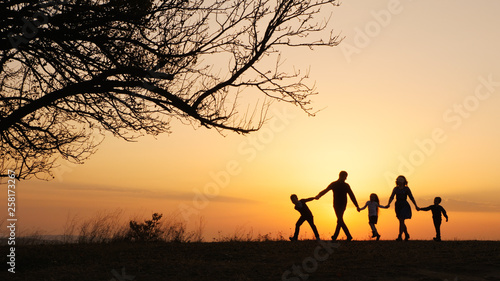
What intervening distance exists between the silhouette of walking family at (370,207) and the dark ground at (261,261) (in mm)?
1059

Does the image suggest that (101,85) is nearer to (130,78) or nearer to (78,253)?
(130,78)

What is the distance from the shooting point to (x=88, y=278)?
1155cm

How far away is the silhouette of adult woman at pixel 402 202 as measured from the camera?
683 inches

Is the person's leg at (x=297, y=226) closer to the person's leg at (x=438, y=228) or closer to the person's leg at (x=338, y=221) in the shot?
the person's leg at (x=338, y=221)

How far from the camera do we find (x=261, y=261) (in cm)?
1290

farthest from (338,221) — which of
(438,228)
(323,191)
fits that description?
(438,228)

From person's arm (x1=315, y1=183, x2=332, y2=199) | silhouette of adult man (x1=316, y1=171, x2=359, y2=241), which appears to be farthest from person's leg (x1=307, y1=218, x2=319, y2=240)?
person's arm (x1=315, y1=183, x2=332, y2=199)

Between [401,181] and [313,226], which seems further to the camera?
[401,181]

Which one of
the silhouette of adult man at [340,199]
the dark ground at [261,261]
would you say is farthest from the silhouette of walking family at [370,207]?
the dark ground at [261,261]

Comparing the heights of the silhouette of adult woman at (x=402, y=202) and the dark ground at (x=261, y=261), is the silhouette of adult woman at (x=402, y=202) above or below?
above

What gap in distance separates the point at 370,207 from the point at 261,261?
20.1 ft

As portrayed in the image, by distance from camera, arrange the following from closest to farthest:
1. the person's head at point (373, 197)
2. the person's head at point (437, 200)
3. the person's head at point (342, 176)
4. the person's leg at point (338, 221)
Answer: the person's leg at point (338, 221)
the person's head at point (342, 176)
the person's head at point (373, 197)
the person's head at point (437, 200)

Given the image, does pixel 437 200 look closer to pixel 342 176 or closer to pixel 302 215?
pixel 342 176

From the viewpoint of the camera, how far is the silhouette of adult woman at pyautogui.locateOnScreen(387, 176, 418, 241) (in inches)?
683
